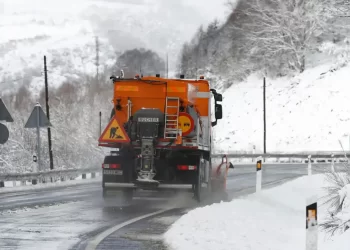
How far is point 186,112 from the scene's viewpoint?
16031 mm

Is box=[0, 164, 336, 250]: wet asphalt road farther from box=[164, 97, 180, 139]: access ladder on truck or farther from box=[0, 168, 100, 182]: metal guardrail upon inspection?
box=[0, 168, 100, 182]: metal guardrail

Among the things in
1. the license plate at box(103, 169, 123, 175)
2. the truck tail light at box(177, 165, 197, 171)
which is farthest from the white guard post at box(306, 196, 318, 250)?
the license plate at box(103, 169, 123, 175)

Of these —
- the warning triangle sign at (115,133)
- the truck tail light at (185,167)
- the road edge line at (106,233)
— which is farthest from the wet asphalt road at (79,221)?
the warning triangle sign at (115,133)

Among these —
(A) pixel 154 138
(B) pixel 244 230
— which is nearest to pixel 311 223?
(B) pixel 244 230

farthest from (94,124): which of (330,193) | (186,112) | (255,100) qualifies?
(330,193)

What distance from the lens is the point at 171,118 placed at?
1576cm

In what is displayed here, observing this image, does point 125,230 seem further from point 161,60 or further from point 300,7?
point 300,7

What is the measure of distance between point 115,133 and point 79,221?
10.8ft

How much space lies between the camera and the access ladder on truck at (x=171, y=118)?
15.5 meters

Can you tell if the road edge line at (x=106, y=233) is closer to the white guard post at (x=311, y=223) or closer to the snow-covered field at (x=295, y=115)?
the white guard post at (x=311, y=223)

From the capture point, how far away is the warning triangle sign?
15164 mm

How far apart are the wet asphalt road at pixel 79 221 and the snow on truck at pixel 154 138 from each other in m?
0.62

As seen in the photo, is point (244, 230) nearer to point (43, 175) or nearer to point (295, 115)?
point (43, 175)

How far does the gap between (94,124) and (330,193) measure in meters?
54.9
